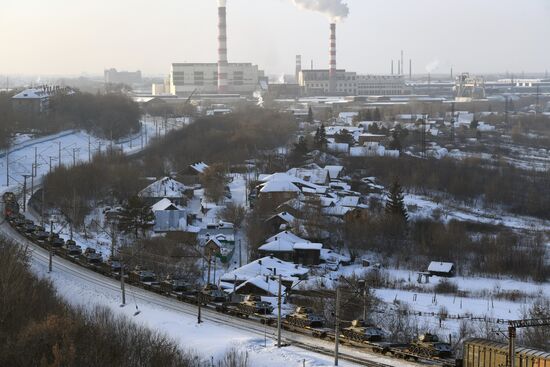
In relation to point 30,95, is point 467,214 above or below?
below

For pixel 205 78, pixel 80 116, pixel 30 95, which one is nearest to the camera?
pixel 80 116

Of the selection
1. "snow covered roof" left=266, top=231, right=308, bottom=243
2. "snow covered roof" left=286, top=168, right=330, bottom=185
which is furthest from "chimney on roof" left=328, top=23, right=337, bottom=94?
"snow covered roof" left=266, top=231, right=308, bottom=243

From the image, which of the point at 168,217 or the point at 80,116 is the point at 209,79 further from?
the point at 168,217

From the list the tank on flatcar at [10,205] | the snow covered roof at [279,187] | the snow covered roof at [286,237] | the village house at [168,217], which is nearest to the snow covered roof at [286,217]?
the snow covered roof at [286,237]

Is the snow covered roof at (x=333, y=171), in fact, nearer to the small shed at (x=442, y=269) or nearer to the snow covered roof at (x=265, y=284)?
the small shed at (x=442, y=269)

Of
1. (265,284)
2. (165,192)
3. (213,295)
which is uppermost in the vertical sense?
(165,192)

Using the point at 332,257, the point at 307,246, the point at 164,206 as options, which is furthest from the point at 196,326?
the point at 164,206

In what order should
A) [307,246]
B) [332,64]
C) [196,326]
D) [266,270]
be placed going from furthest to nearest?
[332,64], [307,246], [266,270], [196,326]
